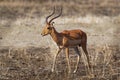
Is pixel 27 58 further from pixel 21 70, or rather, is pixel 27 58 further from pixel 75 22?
pixel 75 22

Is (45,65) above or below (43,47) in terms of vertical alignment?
above

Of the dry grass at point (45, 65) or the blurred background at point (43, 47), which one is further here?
the blurred background at point (43, 47)

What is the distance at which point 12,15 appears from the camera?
2555 cm

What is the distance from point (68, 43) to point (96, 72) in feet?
3.69

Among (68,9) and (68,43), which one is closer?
(68,43)

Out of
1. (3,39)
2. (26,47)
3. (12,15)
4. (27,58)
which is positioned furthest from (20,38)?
(12,15)

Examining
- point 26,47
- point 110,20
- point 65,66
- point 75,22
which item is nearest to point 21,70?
point 65,66

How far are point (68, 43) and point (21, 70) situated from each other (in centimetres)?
152

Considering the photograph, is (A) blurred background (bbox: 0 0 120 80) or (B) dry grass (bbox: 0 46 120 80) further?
(A) blurred background (bbox: 0 0 120 80)

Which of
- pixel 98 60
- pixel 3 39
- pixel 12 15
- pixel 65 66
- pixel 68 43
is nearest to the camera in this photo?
pixel 68 43

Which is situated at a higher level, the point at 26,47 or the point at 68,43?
the point at 68,43

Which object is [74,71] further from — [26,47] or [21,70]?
[26,47]

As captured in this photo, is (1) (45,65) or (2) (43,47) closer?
(1) (45,65)

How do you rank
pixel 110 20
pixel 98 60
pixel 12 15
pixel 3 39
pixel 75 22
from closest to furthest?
1. pixel 98 60
2. pixel 3 39
3. pixel 75 22
4. pixel 110 20
5. pixel 12 15
